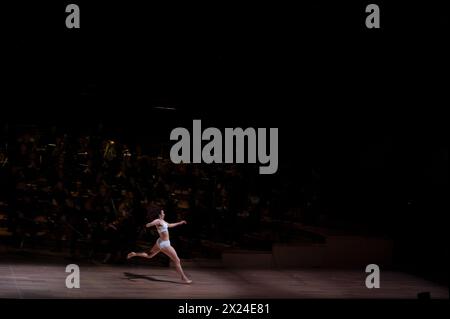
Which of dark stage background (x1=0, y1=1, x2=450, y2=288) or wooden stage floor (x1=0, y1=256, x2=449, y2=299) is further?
dark stage background (x1=0, y1=1, x2=450, y2=288)

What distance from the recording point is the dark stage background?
1781cm

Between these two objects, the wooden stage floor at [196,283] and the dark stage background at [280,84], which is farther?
the dark stage background at [280,84]

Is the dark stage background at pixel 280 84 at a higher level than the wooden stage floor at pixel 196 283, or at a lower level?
higher

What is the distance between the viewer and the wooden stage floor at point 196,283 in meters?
13.7

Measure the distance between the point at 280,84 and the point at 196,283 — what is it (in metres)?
6.08

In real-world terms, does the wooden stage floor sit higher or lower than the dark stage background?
lower

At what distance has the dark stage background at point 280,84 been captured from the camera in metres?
17.8

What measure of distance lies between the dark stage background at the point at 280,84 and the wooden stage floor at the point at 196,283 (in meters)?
2.43

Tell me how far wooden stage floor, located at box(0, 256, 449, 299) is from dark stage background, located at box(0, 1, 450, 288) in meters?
2.43

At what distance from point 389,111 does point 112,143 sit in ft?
22.0

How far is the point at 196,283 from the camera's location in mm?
15000
